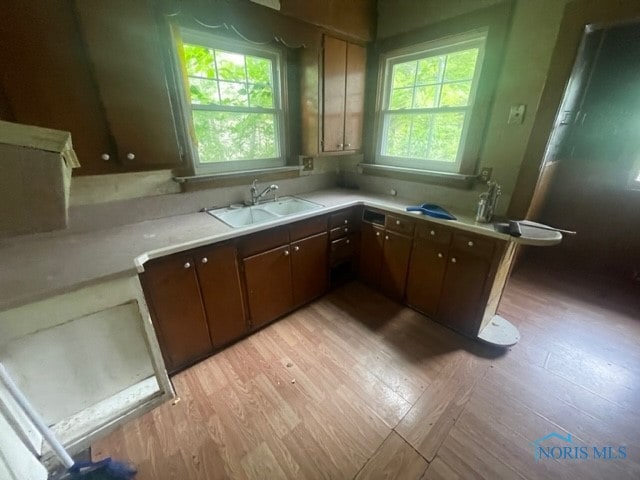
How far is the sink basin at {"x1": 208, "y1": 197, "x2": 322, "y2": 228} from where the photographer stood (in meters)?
2.02

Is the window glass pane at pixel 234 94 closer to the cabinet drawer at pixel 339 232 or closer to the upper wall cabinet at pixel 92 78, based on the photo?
the upper wall cabinet at pixel 92 78

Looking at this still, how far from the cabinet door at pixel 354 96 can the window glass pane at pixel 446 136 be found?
71 centimetres

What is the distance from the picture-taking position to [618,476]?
1166 millimetres

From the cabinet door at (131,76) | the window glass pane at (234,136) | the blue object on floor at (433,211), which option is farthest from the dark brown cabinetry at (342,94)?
the cabinet door at (131,76)

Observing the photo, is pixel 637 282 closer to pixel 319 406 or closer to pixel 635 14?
pixel 635 14

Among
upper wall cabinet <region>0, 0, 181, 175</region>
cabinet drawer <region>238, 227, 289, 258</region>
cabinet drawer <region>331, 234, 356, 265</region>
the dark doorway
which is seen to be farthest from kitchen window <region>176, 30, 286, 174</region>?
the dark doorway

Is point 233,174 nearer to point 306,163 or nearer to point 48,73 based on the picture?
point 306,163

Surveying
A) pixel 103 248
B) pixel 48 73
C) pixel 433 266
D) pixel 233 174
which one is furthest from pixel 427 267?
pixel 48 73

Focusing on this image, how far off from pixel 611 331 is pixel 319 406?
236 centimetres

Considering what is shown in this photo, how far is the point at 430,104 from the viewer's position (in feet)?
7.39

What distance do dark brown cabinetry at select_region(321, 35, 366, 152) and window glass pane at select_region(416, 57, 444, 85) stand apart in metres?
0.51

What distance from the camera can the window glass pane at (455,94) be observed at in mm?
2057

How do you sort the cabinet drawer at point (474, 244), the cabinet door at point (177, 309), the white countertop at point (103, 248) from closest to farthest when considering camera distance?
the white countertop at point (103, 248)
the cabinet door at point (177, 309)
the cabinet drawer at point (474, 244)

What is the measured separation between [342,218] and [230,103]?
4.25ft
